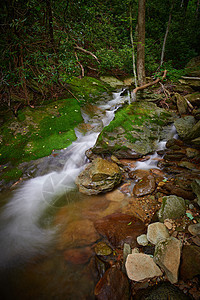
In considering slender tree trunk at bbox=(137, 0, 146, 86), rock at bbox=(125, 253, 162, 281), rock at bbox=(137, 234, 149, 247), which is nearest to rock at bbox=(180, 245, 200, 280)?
rock at bbox=(125, 253, 162, 281)

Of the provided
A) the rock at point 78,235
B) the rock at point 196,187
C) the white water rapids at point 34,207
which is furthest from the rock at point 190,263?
the white water rapids at point 34,207

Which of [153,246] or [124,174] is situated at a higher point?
[153,246]

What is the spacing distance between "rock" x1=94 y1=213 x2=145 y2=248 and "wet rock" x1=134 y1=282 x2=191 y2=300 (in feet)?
2.09

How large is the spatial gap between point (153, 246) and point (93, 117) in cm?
585

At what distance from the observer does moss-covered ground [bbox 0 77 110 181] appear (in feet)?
15.7

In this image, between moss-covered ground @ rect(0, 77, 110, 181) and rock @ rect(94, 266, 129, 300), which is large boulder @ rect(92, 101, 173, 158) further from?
rock @ rect(94, 266, 129, 300)

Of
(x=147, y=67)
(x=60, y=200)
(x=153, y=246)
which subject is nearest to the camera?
(x=153, y=246)

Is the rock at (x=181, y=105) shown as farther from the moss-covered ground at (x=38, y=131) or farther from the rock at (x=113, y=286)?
the rock at (x=113, y=286)

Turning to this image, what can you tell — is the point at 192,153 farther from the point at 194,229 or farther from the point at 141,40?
the point at 141,40

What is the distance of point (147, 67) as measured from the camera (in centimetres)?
1045

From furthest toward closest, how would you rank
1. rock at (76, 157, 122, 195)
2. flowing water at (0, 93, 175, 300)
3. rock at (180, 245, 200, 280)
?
1. rock at (76, 157, 122, 195)
2. flowing water at (0, 93, 175, 300)
3. rock at (180, 245, 200, 280)

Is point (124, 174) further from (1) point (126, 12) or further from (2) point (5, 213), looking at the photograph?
(1) point (126, 12)

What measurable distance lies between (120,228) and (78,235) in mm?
917

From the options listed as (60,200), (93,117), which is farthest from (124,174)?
(93,117)
